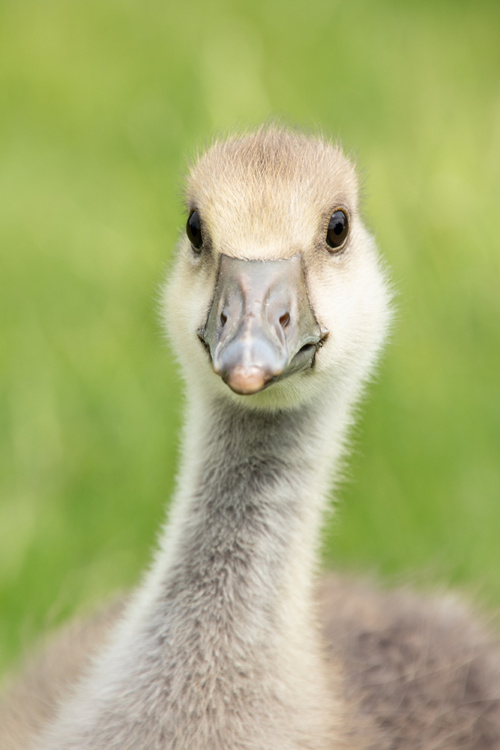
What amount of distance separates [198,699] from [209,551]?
27cm

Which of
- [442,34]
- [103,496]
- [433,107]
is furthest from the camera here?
[442,34]

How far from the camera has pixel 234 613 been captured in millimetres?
2035

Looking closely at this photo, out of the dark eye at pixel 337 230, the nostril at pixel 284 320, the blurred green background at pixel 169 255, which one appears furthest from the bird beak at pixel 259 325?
the blurred green background at pixel 169 255

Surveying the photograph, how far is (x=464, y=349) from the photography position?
411 cm

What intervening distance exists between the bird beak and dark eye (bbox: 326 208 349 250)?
18cm

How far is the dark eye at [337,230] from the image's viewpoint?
205cm

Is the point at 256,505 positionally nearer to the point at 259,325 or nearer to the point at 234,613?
the point at 234,613

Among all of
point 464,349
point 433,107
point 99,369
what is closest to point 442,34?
point 433,107

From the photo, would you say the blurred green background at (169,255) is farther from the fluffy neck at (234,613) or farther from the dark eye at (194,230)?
the fluffy neck at (234,613)

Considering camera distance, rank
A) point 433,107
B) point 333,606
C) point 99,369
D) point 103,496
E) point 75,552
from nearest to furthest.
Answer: point 333,606 → point 75,552 → point 103,496 → point 99,369 → point 433,107

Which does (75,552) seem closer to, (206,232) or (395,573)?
(395,573)

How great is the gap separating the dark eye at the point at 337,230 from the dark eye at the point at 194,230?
0.79 feet

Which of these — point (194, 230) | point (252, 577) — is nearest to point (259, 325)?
point (194, 230)

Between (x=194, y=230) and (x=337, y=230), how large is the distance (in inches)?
10.7
